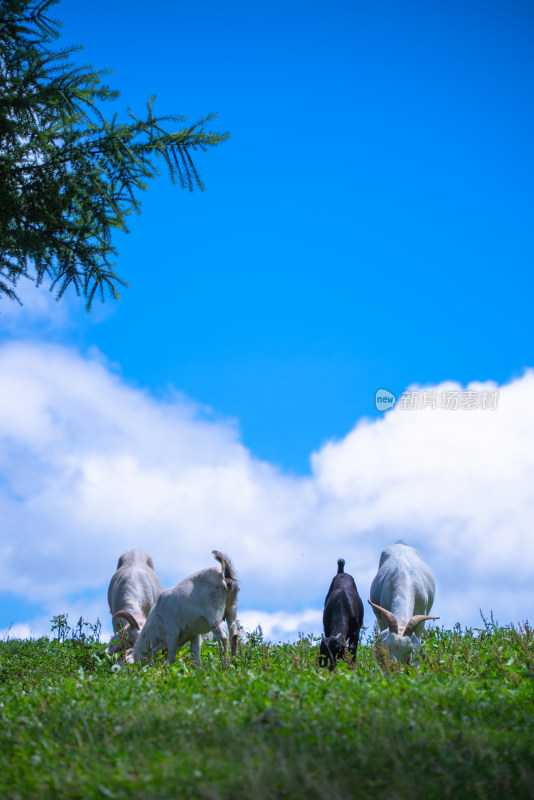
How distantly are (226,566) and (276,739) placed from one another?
264 inches

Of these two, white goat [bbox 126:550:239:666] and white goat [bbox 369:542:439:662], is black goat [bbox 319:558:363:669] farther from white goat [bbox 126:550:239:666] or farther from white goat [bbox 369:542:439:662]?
white goat [bbox 126:550:239:666]

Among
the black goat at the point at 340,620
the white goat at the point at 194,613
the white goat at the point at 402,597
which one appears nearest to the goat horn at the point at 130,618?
the white goat at the point at 194,613

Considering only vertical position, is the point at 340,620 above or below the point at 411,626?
above

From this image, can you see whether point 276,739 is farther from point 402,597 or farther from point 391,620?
point 402,597

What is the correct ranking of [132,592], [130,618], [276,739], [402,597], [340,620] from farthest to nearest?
[132,592] < [130,618] < [402,597] < [340,620] < [276,739]

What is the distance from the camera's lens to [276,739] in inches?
206

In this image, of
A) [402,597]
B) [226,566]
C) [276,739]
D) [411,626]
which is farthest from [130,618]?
[276,739]

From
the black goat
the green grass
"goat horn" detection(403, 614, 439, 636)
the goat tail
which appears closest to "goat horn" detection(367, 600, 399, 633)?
"goat horn" detection(403, 614, 439, 636)

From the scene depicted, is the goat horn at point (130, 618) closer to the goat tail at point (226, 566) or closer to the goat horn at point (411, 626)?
the goat tail at point (226, 566)

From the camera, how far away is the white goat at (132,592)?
1402cm

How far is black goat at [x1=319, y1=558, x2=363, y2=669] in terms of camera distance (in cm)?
1084

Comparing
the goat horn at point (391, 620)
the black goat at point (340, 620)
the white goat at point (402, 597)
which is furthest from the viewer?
the goat horn at point (391, 620)

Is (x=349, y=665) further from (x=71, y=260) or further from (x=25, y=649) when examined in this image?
(x=25, y=649)

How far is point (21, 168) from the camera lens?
11.5 metres
